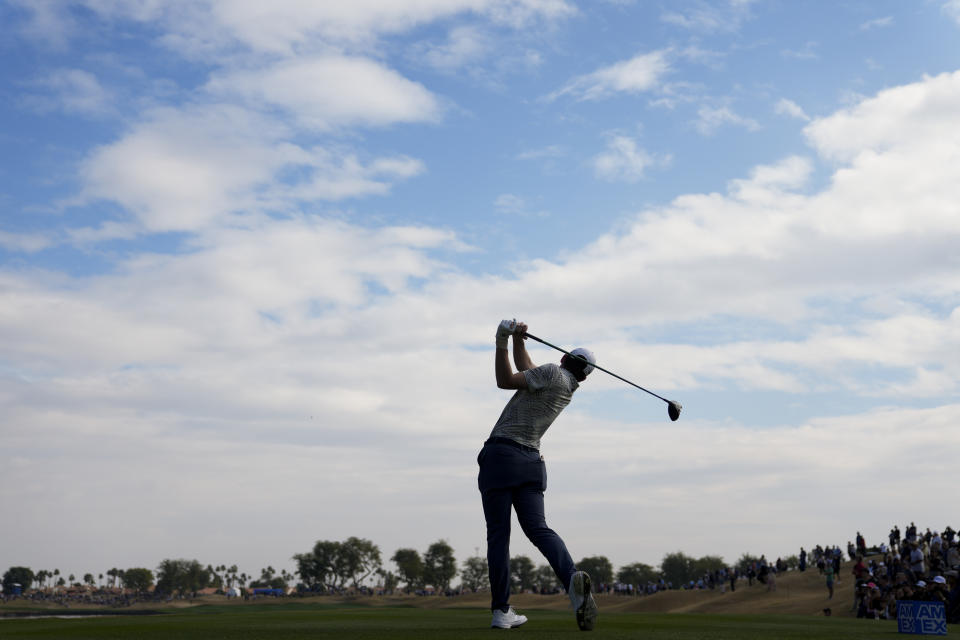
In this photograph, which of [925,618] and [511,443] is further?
[925,618]

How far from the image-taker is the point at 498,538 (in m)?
7.96

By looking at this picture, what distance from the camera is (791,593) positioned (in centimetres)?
5331

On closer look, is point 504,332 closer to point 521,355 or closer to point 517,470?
point 521,355

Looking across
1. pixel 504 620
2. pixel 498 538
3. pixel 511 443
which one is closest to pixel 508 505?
pixel 498 538

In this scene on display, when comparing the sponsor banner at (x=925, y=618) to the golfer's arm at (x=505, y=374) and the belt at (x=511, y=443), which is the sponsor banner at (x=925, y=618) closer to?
the belt at (x=511, y=443)

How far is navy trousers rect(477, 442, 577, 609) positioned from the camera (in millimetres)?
7910

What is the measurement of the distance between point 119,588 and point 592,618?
211529mm

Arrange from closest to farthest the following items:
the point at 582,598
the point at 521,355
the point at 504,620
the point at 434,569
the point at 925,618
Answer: the point at 582,598 → the point at 504,620 → the point at 521,355 → the point at 925,618 → the point at 434,569

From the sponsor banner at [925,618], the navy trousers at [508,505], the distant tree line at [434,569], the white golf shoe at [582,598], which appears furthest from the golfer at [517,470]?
the distant tree line at [434,569]

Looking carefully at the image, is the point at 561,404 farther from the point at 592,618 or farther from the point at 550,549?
the point at 592,618

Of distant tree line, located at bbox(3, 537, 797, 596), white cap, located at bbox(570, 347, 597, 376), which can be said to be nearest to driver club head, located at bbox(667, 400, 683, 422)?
white cap, located at bbox(570, 347, 597, 376)

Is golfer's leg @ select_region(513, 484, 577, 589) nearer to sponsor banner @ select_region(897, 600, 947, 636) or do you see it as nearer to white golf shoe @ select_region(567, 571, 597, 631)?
white golf shoe @ select_region(567, 571, 597, 631)

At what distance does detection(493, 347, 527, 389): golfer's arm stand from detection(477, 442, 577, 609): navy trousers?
20.5 inches

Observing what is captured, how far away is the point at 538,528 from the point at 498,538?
14.0 inches
